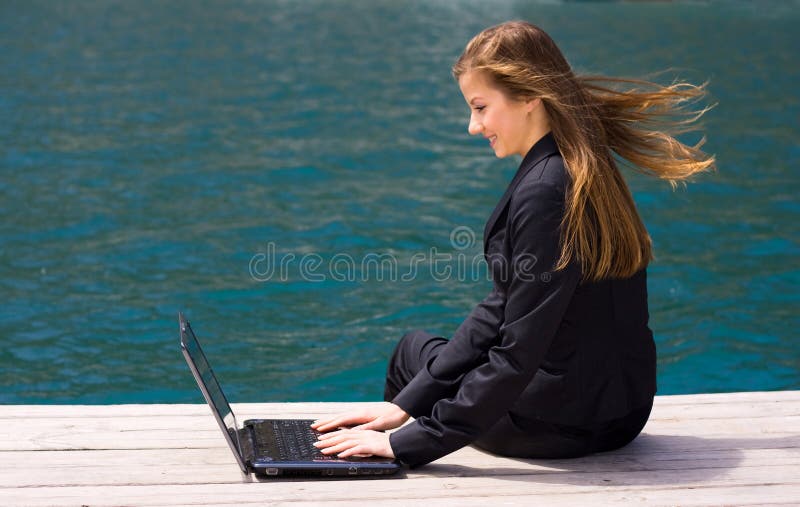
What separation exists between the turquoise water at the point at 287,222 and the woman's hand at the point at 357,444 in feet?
9.28

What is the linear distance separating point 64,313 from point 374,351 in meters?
2.03

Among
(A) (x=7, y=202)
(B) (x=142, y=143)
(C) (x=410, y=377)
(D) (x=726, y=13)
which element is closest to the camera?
(C) (x=410, y=377)

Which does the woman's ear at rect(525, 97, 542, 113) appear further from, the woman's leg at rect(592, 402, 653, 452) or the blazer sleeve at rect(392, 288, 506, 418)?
the woman's leg at rect(592, 402, 653, 452)

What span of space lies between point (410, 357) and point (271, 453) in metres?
0.59

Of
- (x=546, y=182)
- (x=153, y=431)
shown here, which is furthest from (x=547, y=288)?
(x=153, y=431)

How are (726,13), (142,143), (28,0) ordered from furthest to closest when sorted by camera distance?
1. (726,13)
2. (28,0)
3. (142,143)

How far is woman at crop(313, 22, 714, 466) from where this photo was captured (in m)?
2.81

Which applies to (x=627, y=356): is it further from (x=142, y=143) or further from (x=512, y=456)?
(x=142, y=143)

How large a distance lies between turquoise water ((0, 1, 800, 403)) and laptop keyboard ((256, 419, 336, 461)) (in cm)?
263

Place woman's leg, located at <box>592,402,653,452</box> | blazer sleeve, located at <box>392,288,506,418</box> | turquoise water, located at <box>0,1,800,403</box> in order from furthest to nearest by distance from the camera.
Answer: turquoise water, located at <box>0,1,800,403</box>, woman's leg, located at <box>592,402,653,452</box>, blazer sleeve, located at <box>392,288,506,418</box>

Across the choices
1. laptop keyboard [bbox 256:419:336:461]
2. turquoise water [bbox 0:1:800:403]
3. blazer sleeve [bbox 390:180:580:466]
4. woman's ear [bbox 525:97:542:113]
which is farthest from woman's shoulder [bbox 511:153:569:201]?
turquoise water [bbox 0:1:800:403]

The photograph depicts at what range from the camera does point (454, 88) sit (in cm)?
1616

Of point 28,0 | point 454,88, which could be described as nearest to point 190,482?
point 454,88

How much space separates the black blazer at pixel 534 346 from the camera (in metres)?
2.80
